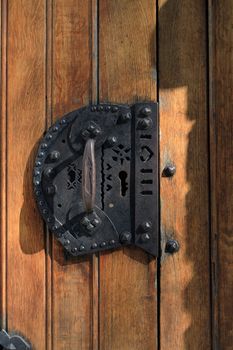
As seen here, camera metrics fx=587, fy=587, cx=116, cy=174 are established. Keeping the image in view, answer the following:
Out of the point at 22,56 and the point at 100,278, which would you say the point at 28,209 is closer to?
the point at 100,278

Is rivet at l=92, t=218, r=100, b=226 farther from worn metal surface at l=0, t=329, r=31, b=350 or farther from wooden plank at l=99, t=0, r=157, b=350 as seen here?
worn metal surface at l=0, t=329, r=31, b=350

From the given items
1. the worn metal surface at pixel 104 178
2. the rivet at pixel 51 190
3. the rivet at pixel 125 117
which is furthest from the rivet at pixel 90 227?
the rivet at pixel 125 117

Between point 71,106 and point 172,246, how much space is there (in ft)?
1.31

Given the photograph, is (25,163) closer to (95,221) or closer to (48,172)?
(48,172)

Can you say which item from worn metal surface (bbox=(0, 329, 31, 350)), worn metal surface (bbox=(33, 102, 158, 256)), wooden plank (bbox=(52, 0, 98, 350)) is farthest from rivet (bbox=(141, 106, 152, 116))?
worn metal surface (bbox=(0, 329, 31, 350))

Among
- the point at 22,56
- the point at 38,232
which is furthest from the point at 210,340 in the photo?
the point at 22,56

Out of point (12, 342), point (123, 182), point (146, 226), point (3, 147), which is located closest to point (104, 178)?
point (123, 182)

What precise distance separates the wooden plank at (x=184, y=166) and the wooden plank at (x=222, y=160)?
0.07 feet

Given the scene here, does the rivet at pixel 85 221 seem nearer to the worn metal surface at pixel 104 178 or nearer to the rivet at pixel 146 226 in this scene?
the worn metal surface at pixel 104 178

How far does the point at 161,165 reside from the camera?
134cm

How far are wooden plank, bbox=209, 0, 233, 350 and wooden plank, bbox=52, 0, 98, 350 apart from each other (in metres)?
0.28

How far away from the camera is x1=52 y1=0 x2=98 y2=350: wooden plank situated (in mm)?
1361

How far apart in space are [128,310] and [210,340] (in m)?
0.20

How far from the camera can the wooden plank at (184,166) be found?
134cm
